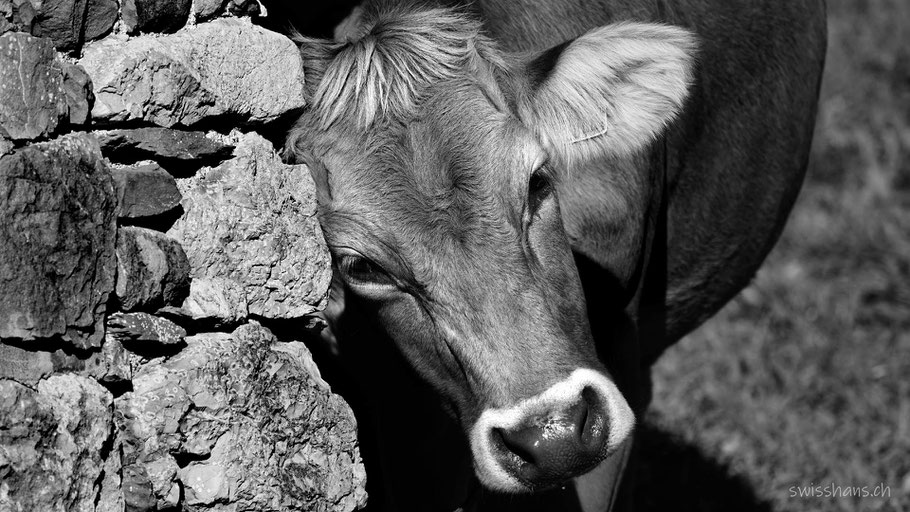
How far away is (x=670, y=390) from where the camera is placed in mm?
6566

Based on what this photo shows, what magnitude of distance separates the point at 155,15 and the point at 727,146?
2681 millimetres

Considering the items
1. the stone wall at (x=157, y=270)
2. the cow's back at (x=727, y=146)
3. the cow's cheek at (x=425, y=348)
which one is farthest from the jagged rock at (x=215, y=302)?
the cow's back at (x=727, y=146)

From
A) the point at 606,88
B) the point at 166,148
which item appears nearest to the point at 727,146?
the point at 606,88

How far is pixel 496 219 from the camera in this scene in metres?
2.81

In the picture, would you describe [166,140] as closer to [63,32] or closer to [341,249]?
[63,32]

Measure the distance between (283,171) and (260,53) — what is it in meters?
0.29

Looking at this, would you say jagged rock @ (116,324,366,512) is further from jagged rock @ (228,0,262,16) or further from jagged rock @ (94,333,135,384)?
jagged rock @ (228,0,262,16)

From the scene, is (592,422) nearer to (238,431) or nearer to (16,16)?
(238,431)

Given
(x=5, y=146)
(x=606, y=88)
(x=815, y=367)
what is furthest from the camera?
(x=815, y=367)

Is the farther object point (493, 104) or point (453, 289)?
point (493, 104)

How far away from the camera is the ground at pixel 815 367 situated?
5.38 metres

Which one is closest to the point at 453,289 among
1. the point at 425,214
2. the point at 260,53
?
the point at 425,214

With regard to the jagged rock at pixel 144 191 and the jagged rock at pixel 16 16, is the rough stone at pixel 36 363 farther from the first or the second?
the jagged rock at pixel 16 16

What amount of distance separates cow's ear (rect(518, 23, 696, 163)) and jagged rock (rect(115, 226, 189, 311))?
1087 mm
